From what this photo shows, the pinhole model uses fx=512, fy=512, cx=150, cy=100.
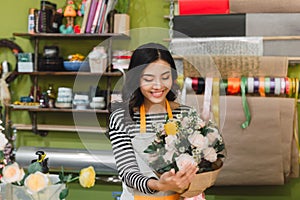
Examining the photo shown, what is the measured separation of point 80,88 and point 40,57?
337 mm

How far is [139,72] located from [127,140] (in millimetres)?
215

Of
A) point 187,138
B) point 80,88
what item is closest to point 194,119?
point 187,138

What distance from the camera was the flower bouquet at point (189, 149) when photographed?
1.36m

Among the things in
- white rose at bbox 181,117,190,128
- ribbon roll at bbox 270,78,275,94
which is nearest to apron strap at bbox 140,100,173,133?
white rose at bbox 181,117,190,128

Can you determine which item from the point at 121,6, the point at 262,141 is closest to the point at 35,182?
the point at 262,141

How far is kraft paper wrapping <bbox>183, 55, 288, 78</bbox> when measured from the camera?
2869 millimetres

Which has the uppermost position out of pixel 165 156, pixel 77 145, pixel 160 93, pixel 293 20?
pixel 293 20

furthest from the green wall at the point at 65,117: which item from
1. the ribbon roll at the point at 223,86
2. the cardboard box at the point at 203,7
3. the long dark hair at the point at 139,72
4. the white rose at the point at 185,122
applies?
the white rose at the point at 185,122

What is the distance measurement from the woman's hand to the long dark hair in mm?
295

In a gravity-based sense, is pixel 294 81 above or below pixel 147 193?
above

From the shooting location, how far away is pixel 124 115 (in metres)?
1.61

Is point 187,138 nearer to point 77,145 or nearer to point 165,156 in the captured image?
point 165,156

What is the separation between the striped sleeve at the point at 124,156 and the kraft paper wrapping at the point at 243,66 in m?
1.31

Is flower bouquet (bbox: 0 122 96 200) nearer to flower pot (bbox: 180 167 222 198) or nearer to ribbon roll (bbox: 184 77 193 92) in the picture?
flower pot (bbox: 180 167 222 198)
